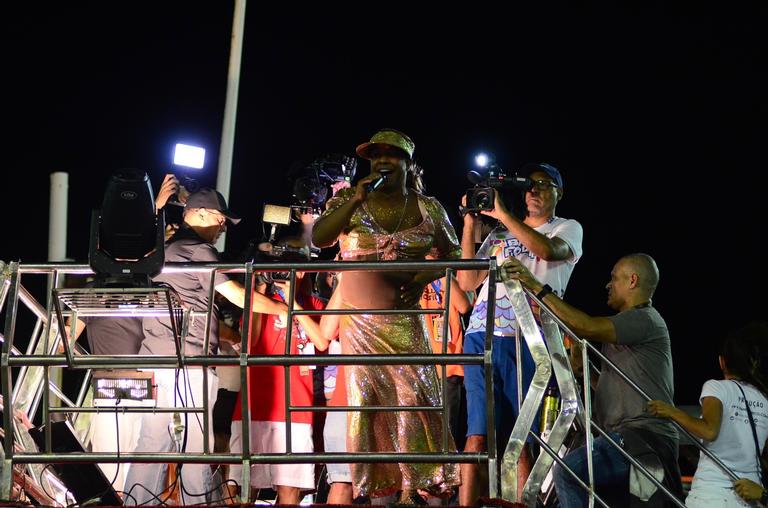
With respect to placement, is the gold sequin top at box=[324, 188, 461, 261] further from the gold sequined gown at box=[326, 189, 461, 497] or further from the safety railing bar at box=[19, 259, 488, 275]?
the safety railing bar at box=[19, 259, 488, 275]

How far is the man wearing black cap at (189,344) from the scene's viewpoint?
5.65 metres

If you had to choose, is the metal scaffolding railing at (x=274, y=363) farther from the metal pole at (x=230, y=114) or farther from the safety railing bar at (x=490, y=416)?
the metal pole at (x=230, y=114)

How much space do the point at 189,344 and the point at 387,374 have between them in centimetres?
170

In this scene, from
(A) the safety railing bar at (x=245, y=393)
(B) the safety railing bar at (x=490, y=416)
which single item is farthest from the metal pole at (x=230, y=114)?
(B) the safety railing bar at (x=490, y=416)

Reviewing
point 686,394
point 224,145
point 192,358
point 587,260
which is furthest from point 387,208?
point 686,394

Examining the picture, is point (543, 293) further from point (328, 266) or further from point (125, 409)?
point (125, 409)

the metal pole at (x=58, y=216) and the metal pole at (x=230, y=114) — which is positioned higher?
the metal pole at (x=230, y=114)

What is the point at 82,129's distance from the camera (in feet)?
56.2

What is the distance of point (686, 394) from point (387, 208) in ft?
42.4

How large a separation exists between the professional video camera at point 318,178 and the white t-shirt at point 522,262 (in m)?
1.34

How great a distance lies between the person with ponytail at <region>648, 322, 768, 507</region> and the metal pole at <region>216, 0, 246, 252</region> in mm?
4794

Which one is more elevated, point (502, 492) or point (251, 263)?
point (251, 263)

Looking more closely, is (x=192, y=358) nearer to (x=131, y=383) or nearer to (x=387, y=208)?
(x=131, y=383)

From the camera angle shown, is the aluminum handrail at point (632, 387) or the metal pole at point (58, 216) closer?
the aluminum handrail at point (632, 387)
